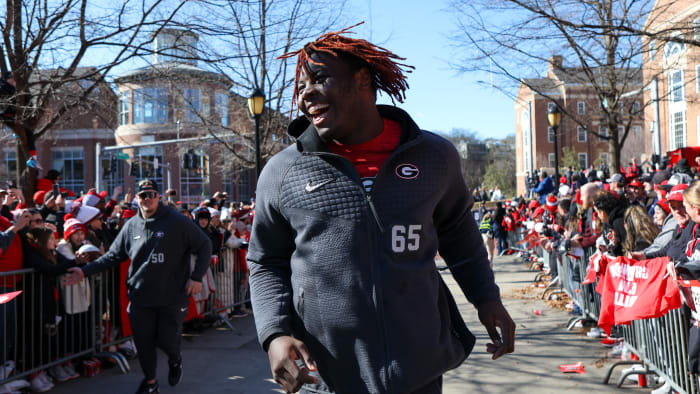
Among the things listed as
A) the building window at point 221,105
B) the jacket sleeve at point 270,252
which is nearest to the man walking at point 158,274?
the jacket sleeve at point 270,252

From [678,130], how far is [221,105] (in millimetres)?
30893

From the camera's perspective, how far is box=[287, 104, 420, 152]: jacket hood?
2.22m

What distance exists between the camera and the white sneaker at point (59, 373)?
6.60m

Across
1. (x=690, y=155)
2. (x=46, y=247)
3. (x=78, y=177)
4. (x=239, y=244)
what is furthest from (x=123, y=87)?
(x=78, y=177)

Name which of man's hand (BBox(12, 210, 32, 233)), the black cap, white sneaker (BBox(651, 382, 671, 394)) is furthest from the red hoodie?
white sneaker (BBox(651, 382, 671, 394))

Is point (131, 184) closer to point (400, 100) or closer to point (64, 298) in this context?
point (64, 298)

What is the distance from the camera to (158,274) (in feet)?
19.3

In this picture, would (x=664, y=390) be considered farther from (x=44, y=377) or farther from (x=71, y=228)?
(x=71, y=228)

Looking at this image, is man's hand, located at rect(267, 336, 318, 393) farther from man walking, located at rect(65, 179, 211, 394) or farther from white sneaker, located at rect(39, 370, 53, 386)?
white sneaker, located at rect(39, 370, 53, 386)

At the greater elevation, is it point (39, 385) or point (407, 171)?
point (407, 171)

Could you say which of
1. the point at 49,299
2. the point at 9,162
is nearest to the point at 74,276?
the point at 49,299

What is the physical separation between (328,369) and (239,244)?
332 inches

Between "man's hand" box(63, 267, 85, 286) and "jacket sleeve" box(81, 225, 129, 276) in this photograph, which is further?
"man's hand" box(63, 267, 85, 286)

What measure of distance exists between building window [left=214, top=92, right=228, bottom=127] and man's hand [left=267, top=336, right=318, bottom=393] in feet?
55.1
